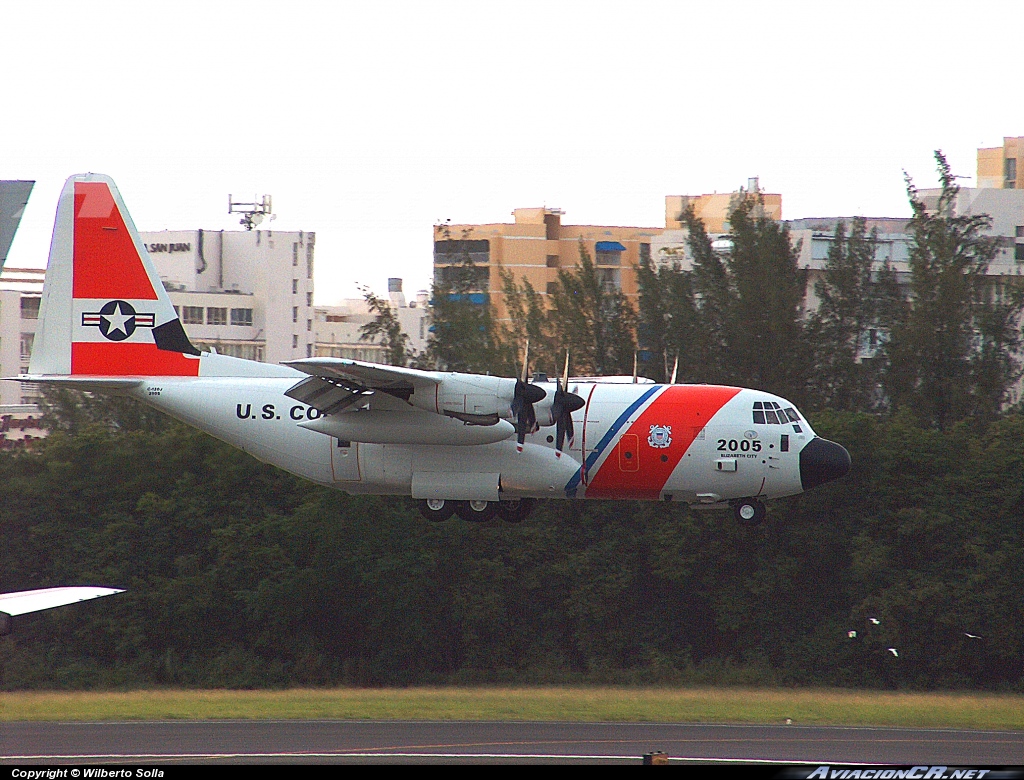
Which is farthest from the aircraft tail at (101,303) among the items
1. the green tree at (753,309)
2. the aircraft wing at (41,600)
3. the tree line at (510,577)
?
the green tree at (753,309)

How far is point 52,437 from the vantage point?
52.9 metres

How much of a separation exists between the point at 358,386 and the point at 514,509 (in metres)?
5.62

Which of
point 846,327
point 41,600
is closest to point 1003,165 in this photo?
point 846,327

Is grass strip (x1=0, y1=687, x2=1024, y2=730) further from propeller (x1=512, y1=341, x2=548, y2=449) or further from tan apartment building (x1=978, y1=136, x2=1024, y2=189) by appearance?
tan apartment building (x1=978, y1=136, x2=1024, y2=189)

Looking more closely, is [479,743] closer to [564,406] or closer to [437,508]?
[437,508]

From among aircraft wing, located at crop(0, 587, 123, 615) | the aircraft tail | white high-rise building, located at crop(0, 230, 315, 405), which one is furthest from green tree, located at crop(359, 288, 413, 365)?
white high-rise building, located at crop(0, 230, 315, 405)

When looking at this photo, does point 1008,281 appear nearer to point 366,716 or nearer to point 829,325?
point 829,325

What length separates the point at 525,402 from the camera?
29.8m

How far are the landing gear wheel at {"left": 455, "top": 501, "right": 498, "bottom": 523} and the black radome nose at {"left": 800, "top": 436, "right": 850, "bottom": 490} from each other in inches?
297

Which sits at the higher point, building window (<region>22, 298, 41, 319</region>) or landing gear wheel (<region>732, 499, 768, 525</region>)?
building window (<region>22, 298, 41, 319</region>)

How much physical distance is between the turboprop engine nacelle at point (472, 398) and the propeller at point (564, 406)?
3.77ft

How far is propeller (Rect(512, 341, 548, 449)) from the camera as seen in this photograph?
2969 centimetres
